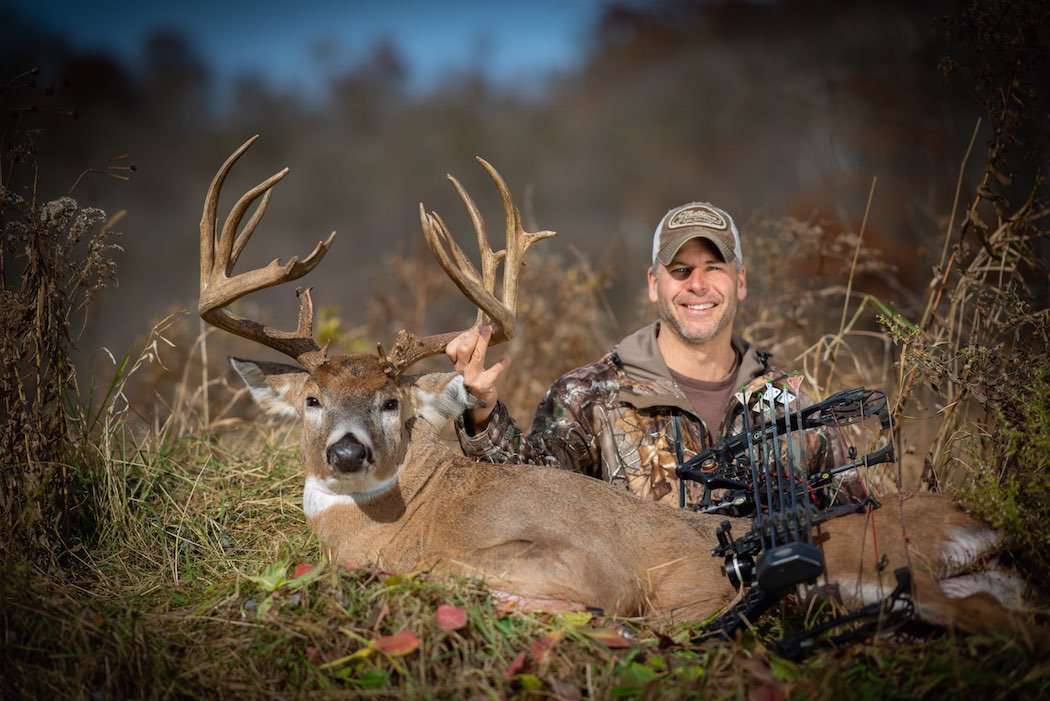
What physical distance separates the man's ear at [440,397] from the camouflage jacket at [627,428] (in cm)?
23

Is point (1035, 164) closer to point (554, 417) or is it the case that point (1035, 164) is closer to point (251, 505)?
point (554, 417)

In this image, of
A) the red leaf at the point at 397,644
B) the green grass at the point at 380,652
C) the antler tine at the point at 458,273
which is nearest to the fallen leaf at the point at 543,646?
the green grass at the point at 380,652

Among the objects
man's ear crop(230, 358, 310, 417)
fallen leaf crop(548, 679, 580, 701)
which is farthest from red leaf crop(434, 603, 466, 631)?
man's ear crop(230, 358, 310, 417)

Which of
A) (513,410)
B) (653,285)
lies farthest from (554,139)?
(653,285)

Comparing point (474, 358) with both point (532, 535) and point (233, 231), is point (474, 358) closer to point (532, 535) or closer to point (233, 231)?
point (532, 535)

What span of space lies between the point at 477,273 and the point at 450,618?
1622 millimetres

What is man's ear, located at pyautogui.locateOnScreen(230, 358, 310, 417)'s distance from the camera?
165 inches

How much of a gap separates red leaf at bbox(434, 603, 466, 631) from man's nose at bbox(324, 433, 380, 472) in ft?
2.41

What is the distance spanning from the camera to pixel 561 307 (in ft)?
24.4

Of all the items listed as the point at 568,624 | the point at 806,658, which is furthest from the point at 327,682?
the point at 806,658

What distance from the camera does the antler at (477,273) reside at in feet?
12.9

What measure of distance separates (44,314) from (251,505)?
1360mm

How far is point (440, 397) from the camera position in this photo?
426 centimetres

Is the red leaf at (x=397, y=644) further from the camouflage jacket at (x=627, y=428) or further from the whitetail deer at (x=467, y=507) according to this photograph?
the camouflage jacket at (x=627, y=428)
